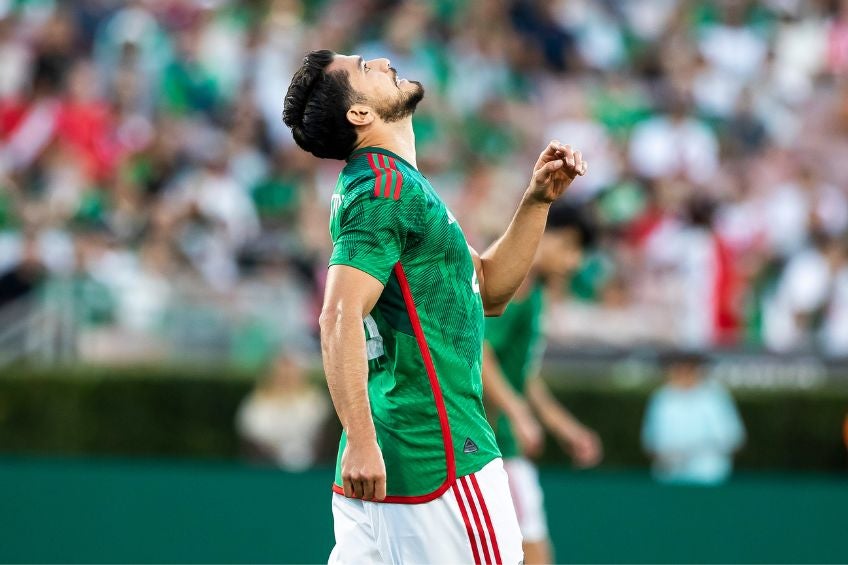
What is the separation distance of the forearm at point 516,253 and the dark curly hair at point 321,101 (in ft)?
2.11

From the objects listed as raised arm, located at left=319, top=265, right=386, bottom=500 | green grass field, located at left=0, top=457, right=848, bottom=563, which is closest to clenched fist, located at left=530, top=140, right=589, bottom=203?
raised arm, located at left=319, top=265, right=386, bottom=500

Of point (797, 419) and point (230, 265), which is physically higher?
point (230, 265)

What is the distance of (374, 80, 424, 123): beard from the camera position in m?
4.34

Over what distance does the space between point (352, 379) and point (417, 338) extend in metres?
0.31

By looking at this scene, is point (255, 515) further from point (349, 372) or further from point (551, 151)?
point (349, 372)

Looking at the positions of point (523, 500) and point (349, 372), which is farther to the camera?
point (523, 500)

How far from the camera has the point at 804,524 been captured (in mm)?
8453

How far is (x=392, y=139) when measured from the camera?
14.2 feet

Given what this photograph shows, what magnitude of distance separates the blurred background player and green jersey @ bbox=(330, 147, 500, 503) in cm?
597

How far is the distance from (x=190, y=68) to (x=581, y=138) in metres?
3.78

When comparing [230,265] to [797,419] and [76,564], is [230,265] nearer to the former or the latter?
[76,564]

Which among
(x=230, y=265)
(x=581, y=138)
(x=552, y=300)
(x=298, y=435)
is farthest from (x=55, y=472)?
(x=581, y=138)

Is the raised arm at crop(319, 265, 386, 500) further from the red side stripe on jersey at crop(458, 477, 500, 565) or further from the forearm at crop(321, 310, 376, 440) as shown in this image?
the red side stripe on jersey at crop(458, 477, 500, 565)

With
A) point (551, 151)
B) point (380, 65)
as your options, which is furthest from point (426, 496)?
point (380, 65)
